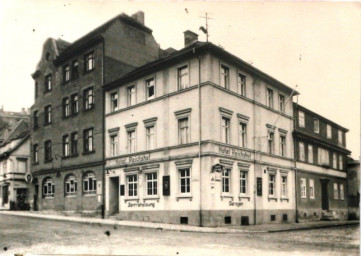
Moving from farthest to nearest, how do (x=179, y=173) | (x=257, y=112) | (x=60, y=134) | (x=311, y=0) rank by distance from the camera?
(x=60, y=134) → (x=257, y=112) → (x=179, y=173) → (x=311, y=0)

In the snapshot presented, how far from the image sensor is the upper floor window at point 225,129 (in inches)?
969

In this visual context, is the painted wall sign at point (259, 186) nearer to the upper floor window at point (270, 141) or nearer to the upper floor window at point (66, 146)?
the upper floor window at point (270, 141)

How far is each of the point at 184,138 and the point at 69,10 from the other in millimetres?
10739

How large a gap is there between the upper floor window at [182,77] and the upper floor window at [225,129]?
286 cm

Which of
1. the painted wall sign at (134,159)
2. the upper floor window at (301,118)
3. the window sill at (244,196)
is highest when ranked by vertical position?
the upper floor window at (301,118)

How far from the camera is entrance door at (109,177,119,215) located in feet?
97.9

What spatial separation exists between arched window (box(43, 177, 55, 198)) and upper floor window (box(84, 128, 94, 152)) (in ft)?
17.3

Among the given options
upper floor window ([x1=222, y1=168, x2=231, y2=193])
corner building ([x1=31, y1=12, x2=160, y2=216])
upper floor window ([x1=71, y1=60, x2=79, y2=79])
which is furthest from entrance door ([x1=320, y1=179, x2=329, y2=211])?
upper floor window ([x1=71, y1=60, x2=79, y2=79])

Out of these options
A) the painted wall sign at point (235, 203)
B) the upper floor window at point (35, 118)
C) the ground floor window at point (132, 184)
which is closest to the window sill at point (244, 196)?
the painted wall sign at point (235, 203)

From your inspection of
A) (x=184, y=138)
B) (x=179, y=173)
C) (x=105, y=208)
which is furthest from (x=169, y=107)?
(x=105, y=208)

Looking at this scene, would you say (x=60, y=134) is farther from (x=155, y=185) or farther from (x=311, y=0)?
(x=311, y=0)

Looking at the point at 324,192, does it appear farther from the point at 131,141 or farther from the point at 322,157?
the point at 131,141

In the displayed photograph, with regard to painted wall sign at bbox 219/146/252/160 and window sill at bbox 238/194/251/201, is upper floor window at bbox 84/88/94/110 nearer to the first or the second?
painted wall sign at bbox 219/146/252/160

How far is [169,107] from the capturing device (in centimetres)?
2584
